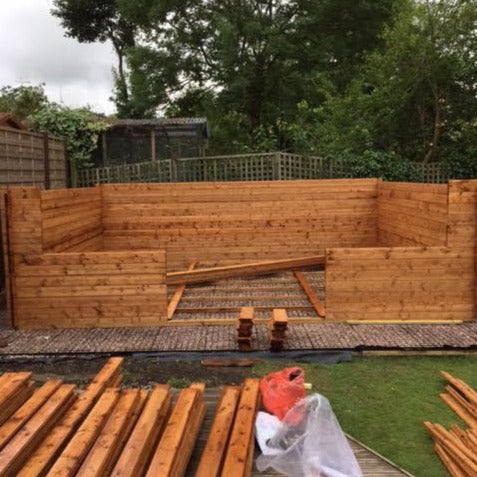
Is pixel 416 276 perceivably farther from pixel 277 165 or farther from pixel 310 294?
pixel 277 165

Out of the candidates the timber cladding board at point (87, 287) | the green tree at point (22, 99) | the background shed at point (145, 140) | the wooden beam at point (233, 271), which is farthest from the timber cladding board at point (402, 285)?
the green tree at point (22, 99)

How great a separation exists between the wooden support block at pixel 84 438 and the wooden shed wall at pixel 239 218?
6.25 meters

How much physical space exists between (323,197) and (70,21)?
2156cm

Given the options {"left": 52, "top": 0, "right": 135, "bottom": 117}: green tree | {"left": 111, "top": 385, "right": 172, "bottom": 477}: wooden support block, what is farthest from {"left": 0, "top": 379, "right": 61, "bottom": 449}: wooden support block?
{"left": 52, "top": 0, "right": 135, "bottom": 117}: green tree

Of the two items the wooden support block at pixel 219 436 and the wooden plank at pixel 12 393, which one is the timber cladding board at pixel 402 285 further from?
the wooden plank at pixel 12 393

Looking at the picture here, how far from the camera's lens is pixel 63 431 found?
277cm

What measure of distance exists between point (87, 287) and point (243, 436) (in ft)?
11.6

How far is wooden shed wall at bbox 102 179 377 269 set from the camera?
30.8ft

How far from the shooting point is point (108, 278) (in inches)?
236

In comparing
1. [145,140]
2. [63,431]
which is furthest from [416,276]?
[145,140]

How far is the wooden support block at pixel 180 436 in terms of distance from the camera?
2.50 metres

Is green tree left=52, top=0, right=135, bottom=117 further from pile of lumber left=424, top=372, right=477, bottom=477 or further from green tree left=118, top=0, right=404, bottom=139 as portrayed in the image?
pile of lumber left=424, top=372, right=477, bottom=477

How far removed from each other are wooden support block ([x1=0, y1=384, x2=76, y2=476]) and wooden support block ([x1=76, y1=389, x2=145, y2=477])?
0.31 metres

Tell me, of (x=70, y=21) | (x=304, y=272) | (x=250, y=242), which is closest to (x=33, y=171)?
(x=250, y=242)
